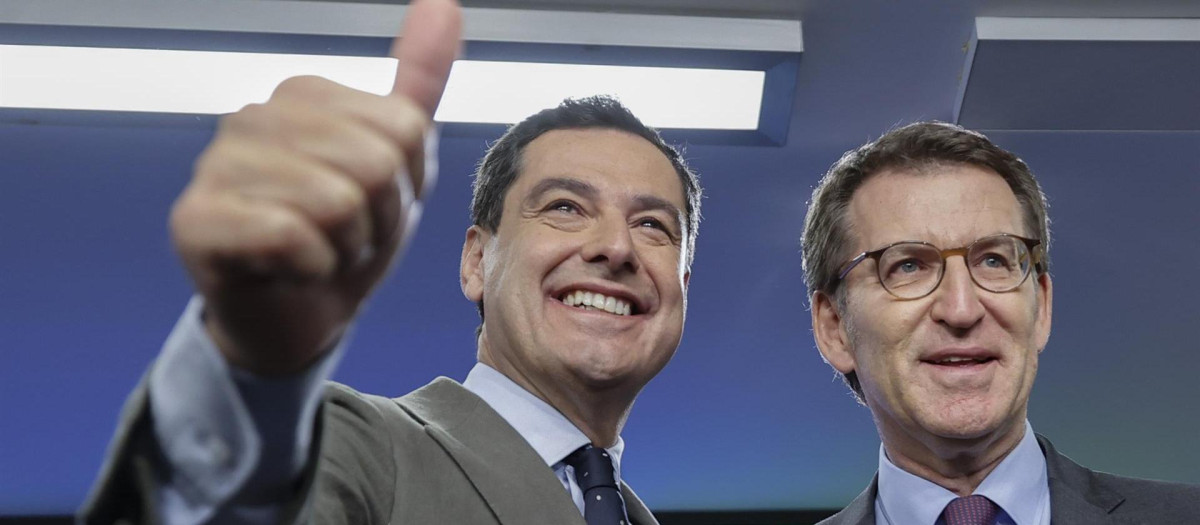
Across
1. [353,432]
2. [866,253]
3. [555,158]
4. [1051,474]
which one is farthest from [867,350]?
[353,432]

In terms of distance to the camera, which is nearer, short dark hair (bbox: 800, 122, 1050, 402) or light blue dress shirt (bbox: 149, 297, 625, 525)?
light blue dress shirt (bbox: 149, 297, 625, 525)

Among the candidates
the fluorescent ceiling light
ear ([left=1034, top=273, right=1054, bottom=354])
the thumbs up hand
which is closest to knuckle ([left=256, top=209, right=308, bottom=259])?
the thumbs up hand

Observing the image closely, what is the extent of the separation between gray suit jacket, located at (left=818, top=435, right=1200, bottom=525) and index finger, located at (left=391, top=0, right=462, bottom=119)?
147cm

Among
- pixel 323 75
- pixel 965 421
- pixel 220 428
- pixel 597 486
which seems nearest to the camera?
pixel 220 428

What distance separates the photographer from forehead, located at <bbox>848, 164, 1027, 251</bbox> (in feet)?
6.57

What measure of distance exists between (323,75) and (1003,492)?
67.0 inches

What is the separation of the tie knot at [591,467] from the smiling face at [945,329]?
48 cm

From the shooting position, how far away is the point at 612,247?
1.97 m

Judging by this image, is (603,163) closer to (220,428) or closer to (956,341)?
(956,341)

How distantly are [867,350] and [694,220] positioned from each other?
1.45 ft

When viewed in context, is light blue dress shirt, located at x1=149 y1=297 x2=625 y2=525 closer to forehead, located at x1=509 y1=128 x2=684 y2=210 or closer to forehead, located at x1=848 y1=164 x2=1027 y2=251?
forehead, located at x1=509 y1=128 x2=684 y2=210

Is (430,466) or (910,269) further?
(910,269)

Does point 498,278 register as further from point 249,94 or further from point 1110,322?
point 1110,322

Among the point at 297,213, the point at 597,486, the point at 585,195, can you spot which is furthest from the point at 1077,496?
the point at 297,213
